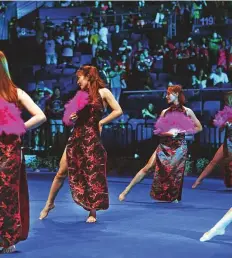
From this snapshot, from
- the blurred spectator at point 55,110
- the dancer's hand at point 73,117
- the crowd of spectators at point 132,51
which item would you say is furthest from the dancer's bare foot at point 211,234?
the blurred spectator at point 55,110

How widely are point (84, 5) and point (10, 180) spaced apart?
19684 millimetres

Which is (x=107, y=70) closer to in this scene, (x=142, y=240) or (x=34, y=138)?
(x=34, y=138)

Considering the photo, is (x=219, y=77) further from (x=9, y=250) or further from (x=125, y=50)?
(x=9, y=250)

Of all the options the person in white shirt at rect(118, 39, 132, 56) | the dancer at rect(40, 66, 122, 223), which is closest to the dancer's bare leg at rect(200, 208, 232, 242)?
the dancer at rect(40, 66, 122, 223)

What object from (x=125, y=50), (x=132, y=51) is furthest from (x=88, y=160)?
(x=132, y=51)

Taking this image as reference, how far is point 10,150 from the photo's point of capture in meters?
4.83

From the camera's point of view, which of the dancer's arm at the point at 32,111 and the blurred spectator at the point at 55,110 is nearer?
the dancer's arm at the point at 32,111

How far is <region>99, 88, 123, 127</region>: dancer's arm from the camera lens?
6.67 metres

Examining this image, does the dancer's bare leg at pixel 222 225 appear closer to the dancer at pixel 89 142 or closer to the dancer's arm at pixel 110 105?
the dancer at pixel 89 142

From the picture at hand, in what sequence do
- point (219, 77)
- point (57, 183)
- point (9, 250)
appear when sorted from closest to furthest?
1. point (9, 250)
2. point (57, 183)
3. point (219, 77)

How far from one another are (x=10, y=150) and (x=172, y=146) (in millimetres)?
3910

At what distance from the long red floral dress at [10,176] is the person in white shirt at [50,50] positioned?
51.2 ft

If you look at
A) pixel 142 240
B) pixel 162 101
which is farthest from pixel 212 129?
pixel 142 240

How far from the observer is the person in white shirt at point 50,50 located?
796 inches
